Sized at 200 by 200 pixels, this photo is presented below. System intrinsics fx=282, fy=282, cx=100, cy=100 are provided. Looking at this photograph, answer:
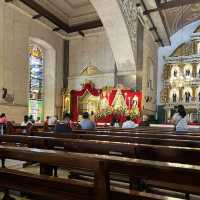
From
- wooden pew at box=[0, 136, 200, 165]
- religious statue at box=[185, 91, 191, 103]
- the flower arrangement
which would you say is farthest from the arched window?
wooden pew at box=[0, 136, 200, 165]

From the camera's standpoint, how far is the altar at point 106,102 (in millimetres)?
14055

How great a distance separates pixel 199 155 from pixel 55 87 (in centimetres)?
1480

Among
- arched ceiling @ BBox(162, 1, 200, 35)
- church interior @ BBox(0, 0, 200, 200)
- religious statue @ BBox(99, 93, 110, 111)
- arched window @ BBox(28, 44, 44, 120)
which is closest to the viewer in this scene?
church interior @ BBox(0, 0, 200, 200)

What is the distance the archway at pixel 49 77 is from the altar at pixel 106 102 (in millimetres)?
1187

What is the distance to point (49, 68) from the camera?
55.5 feet

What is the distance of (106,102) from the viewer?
48.6 feet

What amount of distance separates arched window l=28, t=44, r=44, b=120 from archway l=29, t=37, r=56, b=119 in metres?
0.22

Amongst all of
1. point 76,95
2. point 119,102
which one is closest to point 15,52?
point 76,95

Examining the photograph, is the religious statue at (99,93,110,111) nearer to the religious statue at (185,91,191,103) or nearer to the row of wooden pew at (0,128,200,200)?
the religious statue at (185,91,191,103)

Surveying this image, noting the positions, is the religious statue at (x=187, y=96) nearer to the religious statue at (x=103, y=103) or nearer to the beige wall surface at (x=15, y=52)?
the religious statue at (x=103, y=103)

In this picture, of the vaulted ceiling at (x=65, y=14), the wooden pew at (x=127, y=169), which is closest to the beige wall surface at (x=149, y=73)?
the vaulted ceiling at (x=65, y=14)

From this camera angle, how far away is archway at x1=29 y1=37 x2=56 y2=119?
54.3 ft

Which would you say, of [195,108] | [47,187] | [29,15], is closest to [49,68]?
[29,15]

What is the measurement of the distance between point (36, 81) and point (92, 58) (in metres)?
3.64
